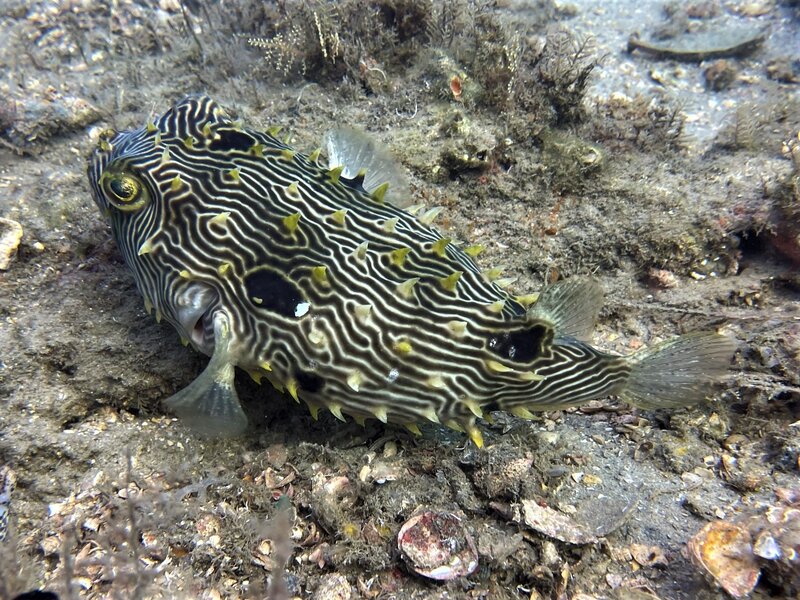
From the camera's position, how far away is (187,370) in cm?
377

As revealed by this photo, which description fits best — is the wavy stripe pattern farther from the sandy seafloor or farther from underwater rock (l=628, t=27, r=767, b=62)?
underwater rock (l=628, t=27, r=767, b=62)

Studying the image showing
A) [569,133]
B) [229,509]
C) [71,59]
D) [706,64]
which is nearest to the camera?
[229,509]

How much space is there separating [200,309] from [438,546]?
84.9 inches

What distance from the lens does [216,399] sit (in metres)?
2.96

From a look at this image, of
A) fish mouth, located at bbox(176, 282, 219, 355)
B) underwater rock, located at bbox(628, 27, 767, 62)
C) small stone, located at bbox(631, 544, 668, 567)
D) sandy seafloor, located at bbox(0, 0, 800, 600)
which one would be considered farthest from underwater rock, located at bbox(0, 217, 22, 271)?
underwater rock, located at bbox(628, 27, 767, 62)

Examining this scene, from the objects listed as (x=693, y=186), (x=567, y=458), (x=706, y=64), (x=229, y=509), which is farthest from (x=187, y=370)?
(x=706, y=64)

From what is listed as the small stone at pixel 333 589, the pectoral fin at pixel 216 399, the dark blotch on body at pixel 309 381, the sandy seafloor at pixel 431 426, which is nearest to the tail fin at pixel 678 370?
the sandy seafloor at pixel 431 426

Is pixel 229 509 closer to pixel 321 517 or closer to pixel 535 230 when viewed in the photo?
pixel 321 517

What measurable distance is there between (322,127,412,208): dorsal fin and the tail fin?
2.36 meters

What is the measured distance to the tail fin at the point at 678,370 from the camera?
3105 mm

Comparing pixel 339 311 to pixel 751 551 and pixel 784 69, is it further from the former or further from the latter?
pixel 784 69

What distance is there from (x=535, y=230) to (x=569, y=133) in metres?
1.38

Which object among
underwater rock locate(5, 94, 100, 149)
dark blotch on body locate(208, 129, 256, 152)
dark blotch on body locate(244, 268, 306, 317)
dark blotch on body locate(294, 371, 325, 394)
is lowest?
underwater rock locate(5, 94, 100, 149)

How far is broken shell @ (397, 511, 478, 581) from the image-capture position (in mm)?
2809
